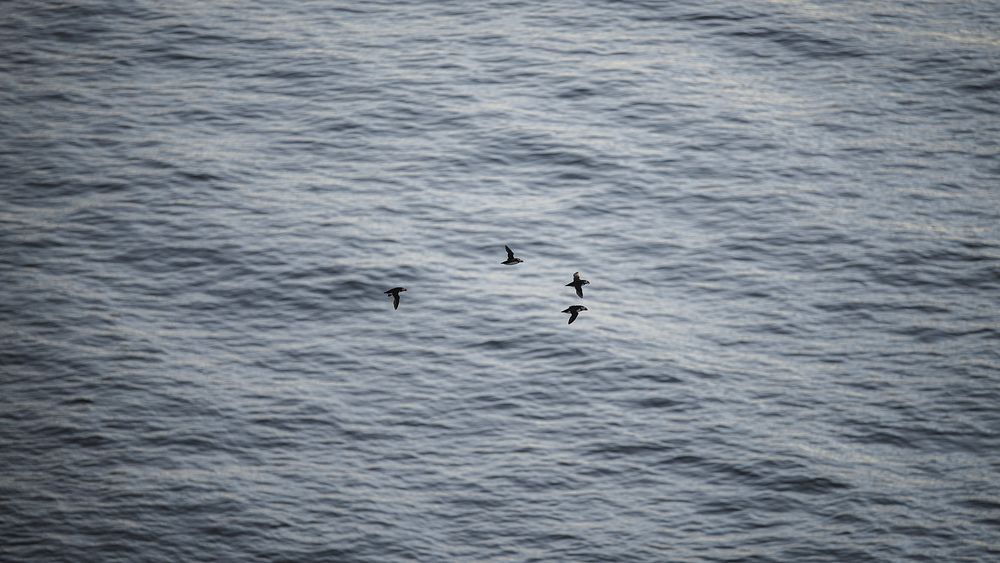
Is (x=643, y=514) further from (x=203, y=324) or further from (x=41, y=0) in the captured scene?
(x=41, y=0)

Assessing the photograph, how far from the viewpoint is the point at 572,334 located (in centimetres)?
5794

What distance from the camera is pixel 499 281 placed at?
6138 cm

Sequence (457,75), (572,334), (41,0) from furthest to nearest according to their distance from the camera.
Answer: (41,0), (457,75), (572,334)

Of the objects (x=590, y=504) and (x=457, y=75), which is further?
(x=457, y=75)

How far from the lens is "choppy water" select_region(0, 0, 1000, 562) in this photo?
50.0 meters

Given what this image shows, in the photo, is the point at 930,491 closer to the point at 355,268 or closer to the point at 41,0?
the point at 355,268

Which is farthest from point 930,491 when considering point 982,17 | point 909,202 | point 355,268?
point 982,17

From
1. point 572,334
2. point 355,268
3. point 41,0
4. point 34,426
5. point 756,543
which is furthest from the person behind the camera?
point 41,0

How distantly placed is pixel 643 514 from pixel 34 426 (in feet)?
69.3

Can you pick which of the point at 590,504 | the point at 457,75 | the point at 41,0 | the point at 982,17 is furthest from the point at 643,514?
the point at 41,0

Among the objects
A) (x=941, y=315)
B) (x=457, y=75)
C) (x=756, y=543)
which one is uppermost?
(x=457, y=75)

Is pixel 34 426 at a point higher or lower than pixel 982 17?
lower

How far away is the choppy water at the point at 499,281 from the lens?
4997cm

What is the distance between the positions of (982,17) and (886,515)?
37.1 m
